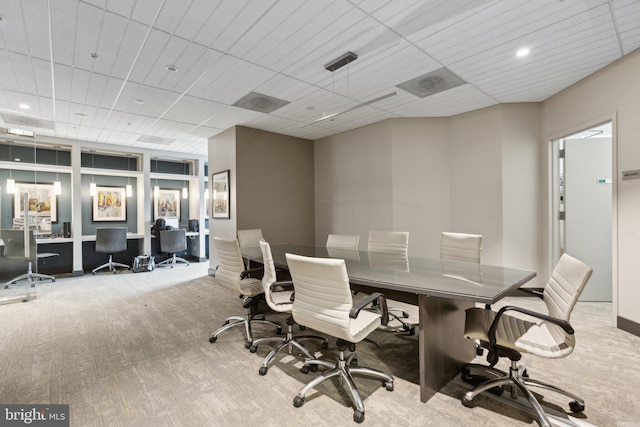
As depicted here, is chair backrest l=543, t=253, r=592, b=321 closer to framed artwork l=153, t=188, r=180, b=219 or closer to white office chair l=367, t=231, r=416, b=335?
white office chair l=367, t=231, r=416, b=335

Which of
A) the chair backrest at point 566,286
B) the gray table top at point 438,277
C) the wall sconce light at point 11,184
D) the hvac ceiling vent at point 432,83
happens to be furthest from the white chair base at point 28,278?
the chair backrest at point 566,286

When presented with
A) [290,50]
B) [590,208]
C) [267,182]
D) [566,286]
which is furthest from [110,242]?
[590,208]

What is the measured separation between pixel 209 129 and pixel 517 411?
19.6 ft

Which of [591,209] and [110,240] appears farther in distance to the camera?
[110,240]

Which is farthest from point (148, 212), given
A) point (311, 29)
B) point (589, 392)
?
point (589, 392)

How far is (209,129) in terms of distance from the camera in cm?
580

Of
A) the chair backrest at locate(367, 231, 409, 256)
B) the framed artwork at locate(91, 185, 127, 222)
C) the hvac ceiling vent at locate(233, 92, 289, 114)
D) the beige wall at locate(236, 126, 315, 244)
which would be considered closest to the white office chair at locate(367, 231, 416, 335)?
the chair backrest at locate(367, 231, 409, 256)

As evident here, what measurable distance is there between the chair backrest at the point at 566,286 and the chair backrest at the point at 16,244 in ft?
23.6

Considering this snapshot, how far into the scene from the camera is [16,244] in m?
5.04

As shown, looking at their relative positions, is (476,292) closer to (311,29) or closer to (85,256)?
(311,29)

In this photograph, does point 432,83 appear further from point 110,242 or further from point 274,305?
point 110,242

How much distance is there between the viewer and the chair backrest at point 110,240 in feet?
21.3

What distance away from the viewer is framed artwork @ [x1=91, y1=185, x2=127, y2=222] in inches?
283

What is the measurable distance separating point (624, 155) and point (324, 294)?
3726 millimetres
